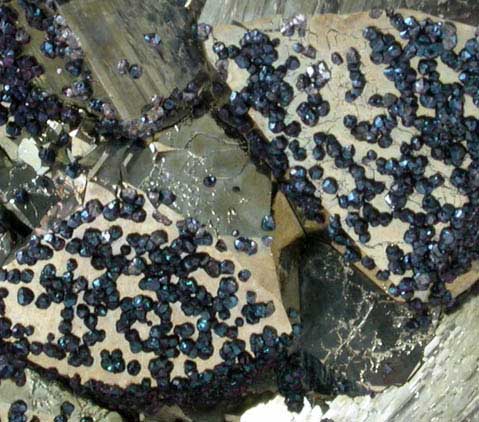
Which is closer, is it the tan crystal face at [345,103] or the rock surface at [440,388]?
the tan crystal face at [345,103]

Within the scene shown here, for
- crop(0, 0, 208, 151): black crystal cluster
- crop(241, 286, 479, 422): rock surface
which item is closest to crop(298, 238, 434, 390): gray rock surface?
crop(241, 286, 479, 422): rock surface

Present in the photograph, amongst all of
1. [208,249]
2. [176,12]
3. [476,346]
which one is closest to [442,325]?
[476,346]

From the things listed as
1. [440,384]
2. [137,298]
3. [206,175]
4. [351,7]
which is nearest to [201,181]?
[206,175]

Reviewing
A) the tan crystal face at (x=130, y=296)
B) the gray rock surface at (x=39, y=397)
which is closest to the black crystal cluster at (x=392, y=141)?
the tan crystal face at (x=130, y=296)

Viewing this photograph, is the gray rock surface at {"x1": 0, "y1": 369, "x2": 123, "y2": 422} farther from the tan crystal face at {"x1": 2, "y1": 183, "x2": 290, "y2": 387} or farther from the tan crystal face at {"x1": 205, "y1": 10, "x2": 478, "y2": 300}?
the tan crystal face at {"x1": 205, "y1": 10, "x2": 478, "y2": 300}

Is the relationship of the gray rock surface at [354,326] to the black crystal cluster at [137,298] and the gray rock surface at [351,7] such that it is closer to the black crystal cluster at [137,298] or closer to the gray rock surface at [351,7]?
the black crystal cluster at [137,298]

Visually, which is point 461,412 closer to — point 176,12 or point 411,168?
point 411,168

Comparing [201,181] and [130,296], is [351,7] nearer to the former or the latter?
[201,181]
